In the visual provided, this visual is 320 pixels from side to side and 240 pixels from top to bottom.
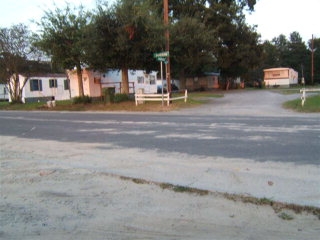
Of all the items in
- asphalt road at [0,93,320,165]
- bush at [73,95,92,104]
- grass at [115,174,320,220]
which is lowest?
grass at [115,174,320,220]

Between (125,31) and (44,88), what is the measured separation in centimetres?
2226

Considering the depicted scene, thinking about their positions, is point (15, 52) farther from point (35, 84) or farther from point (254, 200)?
point (254, 200)

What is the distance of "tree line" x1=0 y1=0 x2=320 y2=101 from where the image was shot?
77.2 feet

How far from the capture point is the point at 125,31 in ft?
77.0

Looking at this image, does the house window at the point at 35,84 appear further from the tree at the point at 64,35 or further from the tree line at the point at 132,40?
the tree at the point at 64,35

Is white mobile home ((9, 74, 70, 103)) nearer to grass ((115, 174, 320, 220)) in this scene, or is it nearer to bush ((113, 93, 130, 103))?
bush ((113, 93, 130, 103))

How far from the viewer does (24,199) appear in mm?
5309

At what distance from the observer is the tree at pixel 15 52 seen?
32.6 metres

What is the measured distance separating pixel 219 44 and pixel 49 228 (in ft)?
146

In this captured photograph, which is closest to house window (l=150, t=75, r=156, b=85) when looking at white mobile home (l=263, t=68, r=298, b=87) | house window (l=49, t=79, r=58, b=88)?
house window (l=49, t=79, r=58, b=88)

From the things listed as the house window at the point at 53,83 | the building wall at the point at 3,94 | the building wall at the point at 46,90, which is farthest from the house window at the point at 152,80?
the building wall at the point at 3,94

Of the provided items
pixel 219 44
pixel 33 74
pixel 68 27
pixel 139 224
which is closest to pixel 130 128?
pixel 139 224

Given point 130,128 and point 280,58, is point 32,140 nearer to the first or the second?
point 130,128

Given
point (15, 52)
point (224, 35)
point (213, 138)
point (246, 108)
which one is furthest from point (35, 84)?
point (213, 138)
